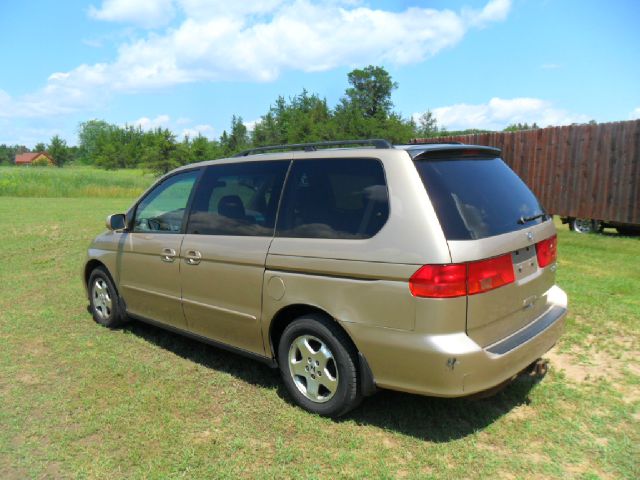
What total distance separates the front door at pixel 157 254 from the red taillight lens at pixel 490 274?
2584mm

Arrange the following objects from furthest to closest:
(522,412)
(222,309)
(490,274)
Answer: (222,309)
(522,412)
(490,274)

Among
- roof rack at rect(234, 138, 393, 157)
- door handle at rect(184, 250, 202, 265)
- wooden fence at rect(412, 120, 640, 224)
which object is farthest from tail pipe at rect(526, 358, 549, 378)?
wooden fence at rect(412, 120, 640, 224)

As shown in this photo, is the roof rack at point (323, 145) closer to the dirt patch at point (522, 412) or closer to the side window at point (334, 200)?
the side window at point (334, 200)

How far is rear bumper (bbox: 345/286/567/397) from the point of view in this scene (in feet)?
9.48

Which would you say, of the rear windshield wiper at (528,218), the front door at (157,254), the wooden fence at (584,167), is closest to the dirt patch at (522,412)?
the rear windshield wiper at (528,218)

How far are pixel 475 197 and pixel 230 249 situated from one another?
6.09ft

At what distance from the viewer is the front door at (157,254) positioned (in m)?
4.55

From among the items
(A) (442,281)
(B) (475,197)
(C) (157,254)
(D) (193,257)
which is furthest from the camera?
(C) (157,254)

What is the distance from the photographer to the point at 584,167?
44.1 feet

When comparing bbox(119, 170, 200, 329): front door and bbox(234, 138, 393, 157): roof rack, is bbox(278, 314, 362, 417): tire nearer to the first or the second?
bbox(234, 138, 393, 157): roof rack

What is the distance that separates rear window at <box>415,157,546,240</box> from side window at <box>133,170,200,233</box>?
2340 mm

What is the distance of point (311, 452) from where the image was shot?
3150 mm

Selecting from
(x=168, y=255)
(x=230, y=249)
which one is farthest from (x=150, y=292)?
(x=230, y=249)

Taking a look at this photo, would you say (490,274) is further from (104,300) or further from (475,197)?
(104,300)
